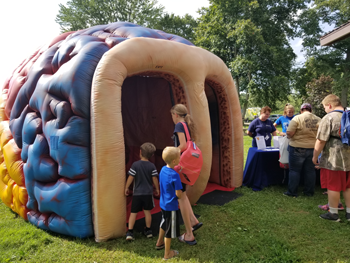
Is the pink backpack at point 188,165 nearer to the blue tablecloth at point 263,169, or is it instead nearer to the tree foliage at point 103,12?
the blue tablecloth at point 263,169

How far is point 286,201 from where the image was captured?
452cm

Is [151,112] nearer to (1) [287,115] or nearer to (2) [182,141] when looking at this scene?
(2) [182,141]

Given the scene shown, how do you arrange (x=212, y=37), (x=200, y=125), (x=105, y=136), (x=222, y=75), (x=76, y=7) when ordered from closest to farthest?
(x=105, y=136), (x=200, y=125), (x=222, y=75), (x=212, y=37), (x=76, y=7)

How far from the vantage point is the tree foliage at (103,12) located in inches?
937

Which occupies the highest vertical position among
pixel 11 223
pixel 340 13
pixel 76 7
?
pixel 76 7

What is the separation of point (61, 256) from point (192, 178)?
5.71 feet

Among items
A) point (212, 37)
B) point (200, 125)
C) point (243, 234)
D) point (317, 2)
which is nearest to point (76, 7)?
point (212, 37)

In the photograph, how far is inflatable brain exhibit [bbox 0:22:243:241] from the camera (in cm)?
→ 312

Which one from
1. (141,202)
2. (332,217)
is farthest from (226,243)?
(332,217)

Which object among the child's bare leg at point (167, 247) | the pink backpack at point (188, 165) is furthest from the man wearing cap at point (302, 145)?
the child's bare leg at point (167, 247)

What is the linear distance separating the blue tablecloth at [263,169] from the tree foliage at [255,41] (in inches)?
571

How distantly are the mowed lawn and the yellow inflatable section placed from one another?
29 cm

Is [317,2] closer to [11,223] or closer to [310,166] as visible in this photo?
[310,166]

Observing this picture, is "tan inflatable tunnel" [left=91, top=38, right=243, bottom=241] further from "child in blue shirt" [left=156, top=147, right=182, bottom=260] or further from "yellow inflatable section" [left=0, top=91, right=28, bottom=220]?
"yellow inflatable section" [left=0, top=91, right=28, bottom=220]
